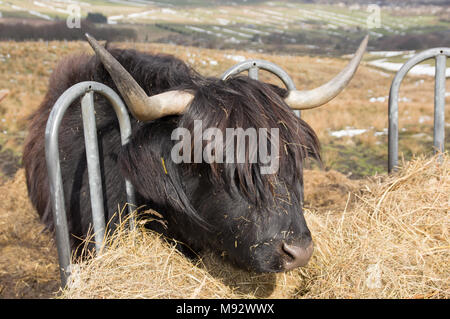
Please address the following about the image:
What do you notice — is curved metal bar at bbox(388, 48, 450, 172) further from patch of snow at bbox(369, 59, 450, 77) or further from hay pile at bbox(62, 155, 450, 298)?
patch of snow at bbox(369, 59, 450, 77)

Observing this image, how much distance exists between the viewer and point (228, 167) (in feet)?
6.72

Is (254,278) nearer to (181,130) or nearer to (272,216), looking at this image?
(272,216)

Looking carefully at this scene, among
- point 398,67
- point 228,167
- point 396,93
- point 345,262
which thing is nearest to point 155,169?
point 228,167

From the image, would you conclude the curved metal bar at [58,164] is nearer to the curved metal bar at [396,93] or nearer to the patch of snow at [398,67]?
the curved metal bar at [396,93]

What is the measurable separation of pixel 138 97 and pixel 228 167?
1.88 ft

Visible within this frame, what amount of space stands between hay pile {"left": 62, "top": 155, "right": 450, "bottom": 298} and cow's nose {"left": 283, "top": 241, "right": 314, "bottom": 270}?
44 cm

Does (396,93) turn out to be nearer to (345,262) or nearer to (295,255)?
(345,262)

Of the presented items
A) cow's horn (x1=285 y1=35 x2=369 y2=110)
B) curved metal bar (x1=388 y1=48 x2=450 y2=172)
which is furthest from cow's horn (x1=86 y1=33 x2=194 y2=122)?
curved metal bar (x1=388 y1=48 x2=450 y2=172)

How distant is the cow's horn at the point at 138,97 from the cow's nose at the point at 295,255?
36.6 inches

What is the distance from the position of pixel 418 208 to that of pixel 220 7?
106675 millimetres

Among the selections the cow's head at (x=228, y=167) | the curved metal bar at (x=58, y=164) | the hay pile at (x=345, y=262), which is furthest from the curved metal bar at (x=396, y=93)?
the curved metal bar at (x=58, y=164)

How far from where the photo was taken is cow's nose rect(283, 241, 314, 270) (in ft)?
6.20
